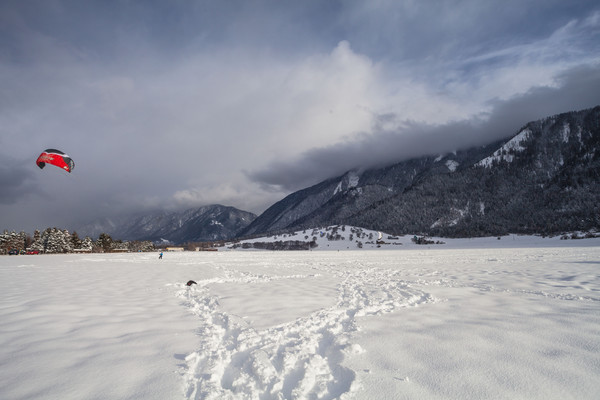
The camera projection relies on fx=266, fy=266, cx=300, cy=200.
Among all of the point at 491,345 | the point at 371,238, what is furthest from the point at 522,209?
the point at 491,345

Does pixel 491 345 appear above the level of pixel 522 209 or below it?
below

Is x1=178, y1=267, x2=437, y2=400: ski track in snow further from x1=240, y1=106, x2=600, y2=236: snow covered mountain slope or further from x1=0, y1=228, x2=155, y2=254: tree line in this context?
x1=240, y1=106, x2=600, y2=236: snow covered mountain slope

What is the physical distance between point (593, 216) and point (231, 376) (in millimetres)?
162519

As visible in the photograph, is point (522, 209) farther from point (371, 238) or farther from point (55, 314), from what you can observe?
point (55, 314)

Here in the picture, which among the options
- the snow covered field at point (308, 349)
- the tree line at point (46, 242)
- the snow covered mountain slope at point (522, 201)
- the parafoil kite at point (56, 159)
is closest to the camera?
the snow covered field at point (308, 349)

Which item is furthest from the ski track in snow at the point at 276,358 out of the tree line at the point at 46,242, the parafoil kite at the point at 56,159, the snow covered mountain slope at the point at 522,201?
the snow covered mountain slope at the point at 522,201

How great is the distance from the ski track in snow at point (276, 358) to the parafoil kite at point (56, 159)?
27.2 m

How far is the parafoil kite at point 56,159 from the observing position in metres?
24.8

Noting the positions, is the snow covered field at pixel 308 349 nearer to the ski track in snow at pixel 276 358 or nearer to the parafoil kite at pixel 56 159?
the ski track in snow at pixel 276 358

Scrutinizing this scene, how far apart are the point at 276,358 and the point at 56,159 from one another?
3236 cm

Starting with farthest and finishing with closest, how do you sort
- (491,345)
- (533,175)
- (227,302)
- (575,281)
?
(533,175)
(575,281)
(227,302)
(491,345)

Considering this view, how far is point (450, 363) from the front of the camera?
13.1ft

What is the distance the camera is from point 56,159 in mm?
25922

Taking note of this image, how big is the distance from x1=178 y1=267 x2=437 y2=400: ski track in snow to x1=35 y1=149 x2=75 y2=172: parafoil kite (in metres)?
27.2
